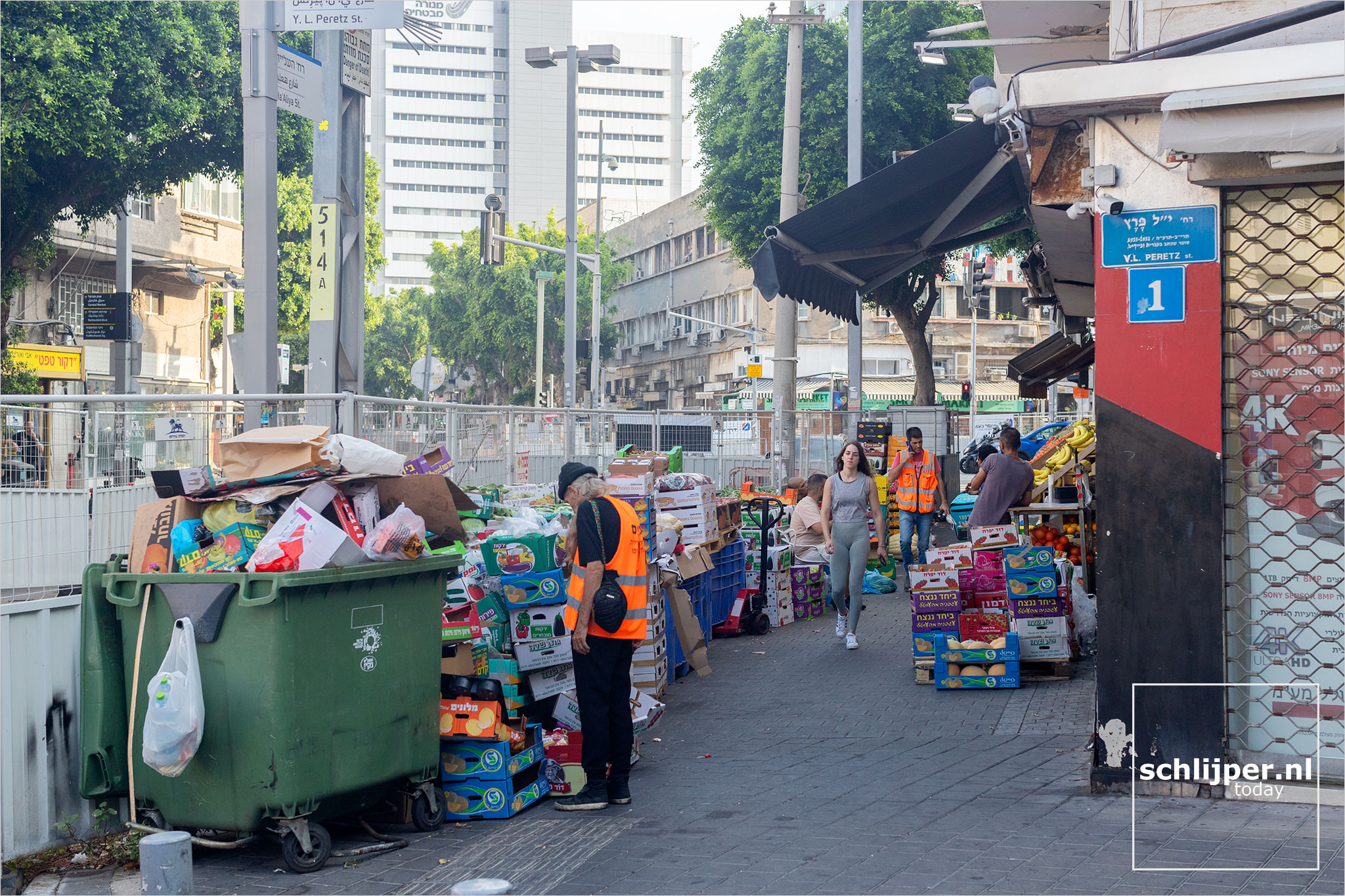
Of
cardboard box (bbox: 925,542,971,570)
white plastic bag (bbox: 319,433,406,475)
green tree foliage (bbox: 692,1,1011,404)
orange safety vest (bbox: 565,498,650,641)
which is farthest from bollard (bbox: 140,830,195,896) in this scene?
green tree foliage (bbox: 692,1,1011,404)

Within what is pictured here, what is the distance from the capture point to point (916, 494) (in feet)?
49.4

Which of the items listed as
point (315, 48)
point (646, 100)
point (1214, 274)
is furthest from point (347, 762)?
point (646, 100)

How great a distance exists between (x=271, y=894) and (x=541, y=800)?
1.71 m

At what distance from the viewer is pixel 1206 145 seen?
510 cm

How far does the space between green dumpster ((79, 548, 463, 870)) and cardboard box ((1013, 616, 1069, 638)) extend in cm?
492

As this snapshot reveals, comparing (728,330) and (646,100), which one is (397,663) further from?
(646,100)

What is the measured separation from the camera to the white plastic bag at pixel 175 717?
15.8ft

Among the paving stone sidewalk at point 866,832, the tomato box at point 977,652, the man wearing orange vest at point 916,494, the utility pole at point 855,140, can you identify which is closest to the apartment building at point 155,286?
the utility pole at point 855,140

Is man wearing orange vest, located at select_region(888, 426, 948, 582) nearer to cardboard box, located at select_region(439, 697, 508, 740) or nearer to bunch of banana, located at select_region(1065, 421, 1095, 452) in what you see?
bunch of banana, located at select_region(1065, 421, 1095, 452)

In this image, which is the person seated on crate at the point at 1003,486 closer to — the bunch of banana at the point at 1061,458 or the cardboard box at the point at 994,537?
the bunch of banana at the point at 1061,458

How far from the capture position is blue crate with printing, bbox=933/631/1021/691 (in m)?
8.65

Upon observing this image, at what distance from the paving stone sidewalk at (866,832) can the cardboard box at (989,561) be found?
4.97 ft

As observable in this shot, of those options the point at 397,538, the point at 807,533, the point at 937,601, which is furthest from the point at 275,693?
the point at 807,533

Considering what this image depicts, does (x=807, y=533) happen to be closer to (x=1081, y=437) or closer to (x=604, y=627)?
(x=1081, y=437)
